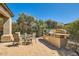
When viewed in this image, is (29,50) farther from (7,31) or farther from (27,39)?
(7,31)

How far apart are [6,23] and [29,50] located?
1517 millimetres

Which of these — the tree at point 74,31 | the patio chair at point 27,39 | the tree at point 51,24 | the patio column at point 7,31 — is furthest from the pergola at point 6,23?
the tree at point 74,31

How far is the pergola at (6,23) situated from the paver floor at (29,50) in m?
0.52

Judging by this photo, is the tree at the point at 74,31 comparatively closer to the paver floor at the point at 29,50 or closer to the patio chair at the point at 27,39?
the paver floor at the point at 29,50

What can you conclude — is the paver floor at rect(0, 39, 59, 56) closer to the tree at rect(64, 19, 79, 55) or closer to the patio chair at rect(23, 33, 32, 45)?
the patio chair at rect(23, 33, 32, 45)

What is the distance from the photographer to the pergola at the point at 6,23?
6757 millimetres

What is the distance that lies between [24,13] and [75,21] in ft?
5.19

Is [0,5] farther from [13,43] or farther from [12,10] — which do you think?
[13,43]

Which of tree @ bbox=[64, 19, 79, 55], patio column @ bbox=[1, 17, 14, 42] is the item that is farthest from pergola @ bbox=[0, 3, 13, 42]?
tree @ bbox=[64, 19, 79, 55]

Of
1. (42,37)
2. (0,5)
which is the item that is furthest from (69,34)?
(0,5)

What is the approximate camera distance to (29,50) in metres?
6.40

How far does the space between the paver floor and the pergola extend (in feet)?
1.70

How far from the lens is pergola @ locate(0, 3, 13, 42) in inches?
266

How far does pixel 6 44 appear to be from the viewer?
6.93 m
